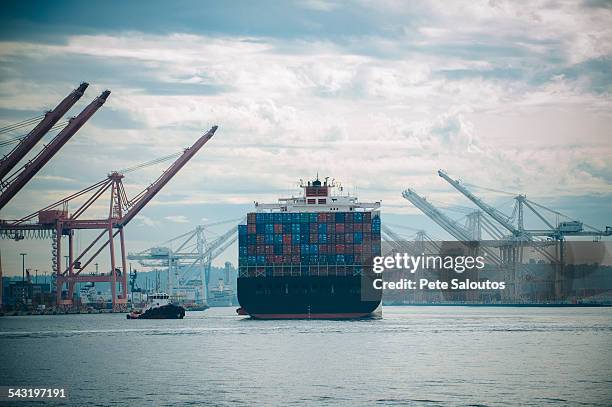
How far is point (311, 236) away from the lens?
4274 inches

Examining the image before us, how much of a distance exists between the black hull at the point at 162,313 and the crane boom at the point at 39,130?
71.7ft

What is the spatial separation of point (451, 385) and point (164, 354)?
2278cm

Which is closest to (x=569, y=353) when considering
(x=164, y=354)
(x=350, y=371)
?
(x=350, y=371)

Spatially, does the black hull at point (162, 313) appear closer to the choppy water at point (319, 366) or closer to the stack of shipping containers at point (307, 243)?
the stack of shipping containers at point (307, 243)

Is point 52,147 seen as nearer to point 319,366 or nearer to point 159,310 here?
point 159,310

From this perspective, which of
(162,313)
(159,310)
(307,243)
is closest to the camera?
(307,243)

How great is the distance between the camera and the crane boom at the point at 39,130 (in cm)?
12269

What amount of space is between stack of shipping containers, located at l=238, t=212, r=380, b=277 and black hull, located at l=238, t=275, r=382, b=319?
1.12 meters

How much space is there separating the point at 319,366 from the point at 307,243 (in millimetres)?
51146

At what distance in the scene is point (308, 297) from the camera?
10400cm

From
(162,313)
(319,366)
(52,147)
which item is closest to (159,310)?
(162,313)

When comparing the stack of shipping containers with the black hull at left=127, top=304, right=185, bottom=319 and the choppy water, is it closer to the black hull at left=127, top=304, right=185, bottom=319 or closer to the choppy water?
the black hull at left=127, top=304, right=185, bottom=319

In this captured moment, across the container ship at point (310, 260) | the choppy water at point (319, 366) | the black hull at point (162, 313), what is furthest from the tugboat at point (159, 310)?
the choppy water at point (319, 366)

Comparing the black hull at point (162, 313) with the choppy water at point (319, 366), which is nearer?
the choppy water at point (319, 366)
